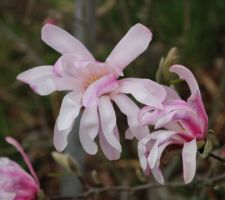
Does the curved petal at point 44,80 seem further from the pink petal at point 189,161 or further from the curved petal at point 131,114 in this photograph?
the pink petal at point 189,161

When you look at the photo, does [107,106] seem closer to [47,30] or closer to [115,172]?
[47,30]

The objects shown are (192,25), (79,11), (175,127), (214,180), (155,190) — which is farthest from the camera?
(192,25)

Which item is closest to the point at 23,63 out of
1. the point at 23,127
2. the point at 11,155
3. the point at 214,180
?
the point at 23,127

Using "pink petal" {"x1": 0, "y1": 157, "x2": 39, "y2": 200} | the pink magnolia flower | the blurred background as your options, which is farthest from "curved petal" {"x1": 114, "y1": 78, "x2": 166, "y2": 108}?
the blurred background

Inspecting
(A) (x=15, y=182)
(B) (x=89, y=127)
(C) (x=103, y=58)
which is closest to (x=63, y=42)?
(B) (x=89, y=127)

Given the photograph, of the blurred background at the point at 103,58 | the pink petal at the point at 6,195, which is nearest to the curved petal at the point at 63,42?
the pink petal at the point at 6,195
